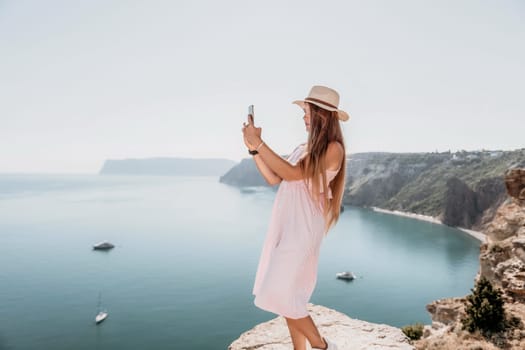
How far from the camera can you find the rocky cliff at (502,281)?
6414 mm

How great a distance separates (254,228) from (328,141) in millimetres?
87083

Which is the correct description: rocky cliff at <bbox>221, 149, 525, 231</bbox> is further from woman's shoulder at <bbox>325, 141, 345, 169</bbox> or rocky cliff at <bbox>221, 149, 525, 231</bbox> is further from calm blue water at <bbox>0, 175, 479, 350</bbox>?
woman's shoulder at <bbox>325, 141, 345, 169</bbox>

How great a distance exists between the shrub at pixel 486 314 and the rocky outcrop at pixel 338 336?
2.15 metres

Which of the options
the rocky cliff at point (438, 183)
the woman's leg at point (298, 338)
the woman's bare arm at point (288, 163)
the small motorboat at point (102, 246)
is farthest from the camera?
the rocky cliff at point (438, 183)

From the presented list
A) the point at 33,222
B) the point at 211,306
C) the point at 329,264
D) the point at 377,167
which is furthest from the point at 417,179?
the point at 33,222

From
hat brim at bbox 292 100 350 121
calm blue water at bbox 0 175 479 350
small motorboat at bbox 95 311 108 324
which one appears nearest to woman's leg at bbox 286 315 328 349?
hat brim at bbox 292 100 350 121

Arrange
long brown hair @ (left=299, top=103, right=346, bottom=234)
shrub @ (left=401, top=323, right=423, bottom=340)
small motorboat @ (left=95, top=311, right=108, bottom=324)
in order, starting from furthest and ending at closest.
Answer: small motorboat @ (left=95, top=311, right=108, bottom=324) → shrub @ (left=401, top=323, right=423, bottom=340) → long brown hair @ (left=299, top=103, right=346, bottom=234)

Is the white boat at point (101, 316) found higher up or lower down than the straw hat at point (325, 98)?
lower down

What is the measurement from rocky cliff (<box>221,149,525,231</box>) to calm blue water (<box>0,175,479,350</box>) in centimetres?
877

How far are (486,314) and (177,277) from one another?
49.3 metres

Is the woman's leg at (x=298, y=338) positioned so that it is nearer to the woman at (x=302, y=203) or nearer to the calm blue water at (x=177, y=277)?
the woman at (x=302, y=203)

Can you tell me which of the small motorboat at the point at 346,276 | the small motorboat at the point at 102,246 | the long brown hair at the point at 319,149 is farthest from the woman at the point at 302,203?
the small motorboat at the point at 102,246

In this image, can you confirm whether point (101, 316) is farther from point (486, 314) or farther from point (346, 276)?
point (486, 314)

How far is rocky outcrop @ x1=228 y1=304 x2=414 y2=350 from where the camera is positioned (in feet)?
17.3
